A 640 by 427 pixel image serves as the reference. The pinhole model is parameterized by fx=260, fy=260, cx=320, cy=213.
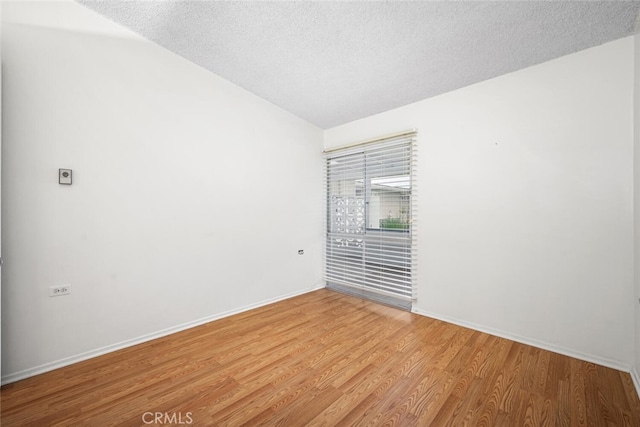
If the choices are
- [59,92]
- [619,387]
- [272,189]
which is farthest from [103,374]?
[619,387]

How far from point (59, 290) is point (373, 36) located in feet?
10.9

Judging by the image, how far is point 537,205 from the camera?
7.97ft

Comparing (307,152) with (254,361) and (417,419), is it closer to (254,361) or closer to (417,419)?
(254,361)

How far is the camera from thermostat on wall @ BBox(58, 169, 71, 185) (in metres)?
2.08

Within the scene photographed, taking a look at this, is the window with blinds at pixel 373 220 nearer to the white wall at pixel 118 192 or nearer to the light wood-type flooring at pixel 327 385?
the light wood-type flooring at pixel 327 385

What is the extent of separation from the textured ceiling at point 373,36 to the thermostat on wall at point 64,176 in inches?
54.8

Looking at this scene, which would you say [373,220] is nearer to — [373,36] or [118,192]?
[373,36]

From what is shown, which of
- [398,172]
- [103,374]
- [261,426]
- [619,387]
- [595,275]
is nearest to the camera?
[261,426]

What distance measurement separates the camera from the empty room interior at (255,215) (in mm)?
1842

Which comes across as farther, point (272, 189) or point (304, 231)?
point (304, 231)

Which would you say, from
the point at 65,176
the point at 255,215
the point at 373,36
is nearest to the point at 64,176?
the point at 65,176

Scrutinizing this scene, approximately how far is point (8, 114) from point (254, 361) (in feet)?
8.64

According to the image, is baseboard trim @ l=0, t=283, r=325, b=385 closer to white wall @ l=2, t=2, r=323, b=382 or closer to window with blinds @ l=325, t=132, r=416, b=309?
white wall @ l=2, t=2, r=323, b=382

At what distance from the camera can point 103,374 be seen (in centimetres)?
200
